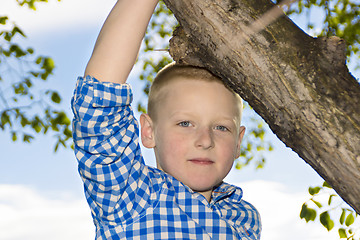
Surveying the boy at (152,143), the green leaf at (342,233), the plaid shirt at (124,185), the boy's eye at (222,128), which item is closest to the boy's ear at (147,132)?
the boy at (152,143)

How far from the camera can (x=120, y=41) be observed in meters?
2.23

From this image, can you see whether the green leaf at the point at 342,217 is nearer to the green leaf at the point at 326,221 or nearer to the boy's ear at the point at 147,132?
the green leaf at the point at 326,221

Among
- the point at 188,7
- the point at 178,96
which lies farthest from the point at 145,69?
the point at 188,7

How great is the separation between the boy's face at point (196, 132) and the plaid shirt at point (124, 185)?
0.36 feet

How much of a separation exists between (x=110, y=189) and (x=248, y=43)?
1.05 meters

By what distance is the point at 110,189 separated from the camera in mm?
2410

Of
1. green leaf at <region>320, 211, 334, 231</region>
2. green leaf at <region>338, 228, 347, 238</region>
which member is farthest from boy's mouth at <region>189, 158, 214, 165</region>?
green leaf at <region>338, 228, 347, 238</region>

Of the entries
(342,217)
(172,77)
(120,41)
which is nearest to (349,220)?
(342,217)

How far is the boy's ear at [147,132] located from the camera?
2885mm

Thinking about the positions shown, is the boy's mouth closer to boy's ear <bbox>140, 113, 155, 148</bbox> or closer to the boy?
the boy

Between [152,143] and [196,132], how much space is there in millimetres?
331

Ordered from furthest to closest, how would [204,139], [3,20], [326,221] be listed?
[3,20], [326,221], [204,139]

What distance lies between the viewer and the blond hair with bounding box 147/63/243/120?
276cm

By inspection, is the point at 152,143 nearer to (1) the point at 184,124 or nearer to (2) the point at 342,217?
(1) the point at 184,124
